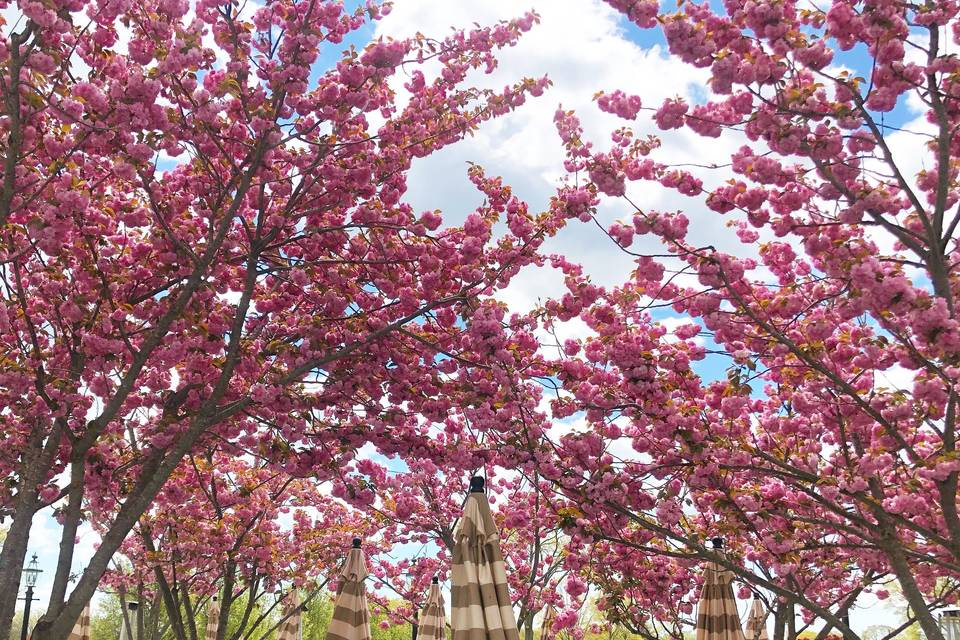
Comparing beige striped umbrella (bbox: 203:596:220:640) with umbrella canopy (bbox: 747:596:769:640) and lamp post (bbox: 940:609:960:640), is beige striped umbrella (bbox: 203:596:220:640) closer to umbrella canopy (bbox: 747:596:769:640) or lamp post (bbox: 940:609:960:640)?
umbrella canopy (bbox: 747:596:769:640)

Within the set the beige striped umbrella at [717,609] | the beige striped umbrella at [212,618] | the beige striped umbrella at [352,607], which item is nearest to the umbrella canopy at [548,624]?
the beige striped umbrella at [717,609]

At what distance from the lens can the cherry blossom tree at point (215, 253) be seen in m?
6.00

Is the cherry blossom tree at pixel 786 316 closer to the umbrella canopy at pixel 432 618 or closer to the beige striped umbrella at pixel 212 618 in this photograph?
the umbrella canopy at pixel 432 618

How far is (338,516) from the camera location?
14.9 meters

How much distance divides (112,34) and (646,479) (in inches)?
266

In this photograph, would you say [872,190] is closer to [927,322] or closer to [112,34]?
[927,322]

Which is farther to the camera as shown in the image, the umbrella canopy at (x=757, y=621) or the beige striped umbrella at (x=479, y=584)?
the umbrella canopy at (x=757, y=621)

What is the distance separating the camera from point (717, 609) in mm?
8531

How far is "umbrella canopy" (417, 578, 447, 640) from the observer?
1187cm

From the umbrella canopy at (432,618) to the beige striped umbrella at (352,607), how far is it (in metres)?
4.18

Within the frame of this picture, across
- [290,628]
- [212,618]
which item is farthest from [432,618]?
[212,618]

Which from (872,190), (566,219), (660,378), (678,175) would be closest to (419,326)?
(566,219)

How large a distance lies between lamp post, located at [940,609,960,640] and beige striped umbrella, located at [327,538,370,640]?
9883 mm

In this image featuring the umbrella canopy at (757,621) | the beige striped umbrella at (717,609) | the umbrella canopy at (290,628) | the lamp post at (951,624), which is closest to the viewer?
the beige striped umbrella at (717,609)
